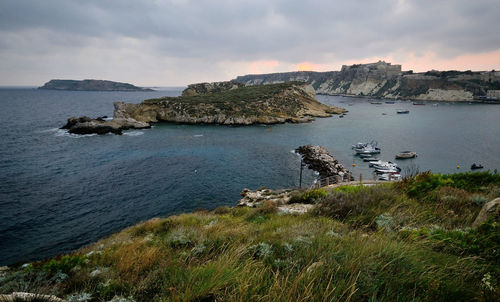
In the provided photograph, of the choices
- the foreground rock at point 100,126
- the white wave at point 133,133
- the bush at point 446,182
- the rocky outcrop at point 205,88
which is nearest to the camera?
the bush at point 446,182

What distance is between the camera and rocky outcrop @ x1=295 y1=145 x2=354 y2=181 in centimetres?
2980

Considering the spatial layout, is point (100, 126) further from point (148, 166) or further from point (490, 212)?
point (490, 212)

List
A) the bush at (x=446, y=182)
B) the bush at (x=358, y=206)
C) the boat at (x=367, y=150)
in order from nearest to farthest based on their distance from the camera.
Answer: the bush at (x=358, y=206) → the bush at (x=446, y=182) → the boat at (x=367, y=150)

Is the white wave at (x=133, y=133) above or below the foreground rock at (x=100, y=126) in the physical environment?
below

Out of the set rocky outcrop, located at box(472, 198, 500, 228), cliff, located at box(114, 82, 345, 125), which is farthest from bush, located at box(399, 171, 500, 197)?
cliff, located at box(114, 82, 345, 125)

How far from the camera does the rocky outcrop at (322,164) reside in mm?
29802

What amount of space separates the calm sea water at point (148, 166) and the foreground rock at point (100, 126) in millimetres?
2847

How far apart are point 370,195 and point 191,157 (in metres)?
32.9

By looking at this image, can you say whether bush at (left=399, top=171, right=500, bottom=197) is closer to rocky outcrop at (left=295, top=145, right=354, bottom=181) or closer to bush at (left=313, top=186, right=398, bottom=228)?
bush at (left=313, top=186, right=398, bottom=228)

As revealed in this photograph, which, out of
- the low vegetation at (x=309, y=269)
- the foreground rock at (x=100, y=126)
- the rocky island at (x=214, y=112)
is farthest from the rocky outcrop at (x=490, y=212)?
the rocky island at (x=214, y=112)

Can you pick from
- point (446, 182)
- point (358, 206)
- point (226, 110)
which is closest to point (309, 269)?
point (358, 206)

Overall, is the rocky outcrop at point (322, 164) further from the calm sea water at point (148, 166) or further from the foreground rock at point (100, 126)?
Answer: the foreground rock at point (100, 126)

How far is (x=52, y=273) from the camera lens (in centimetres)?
461

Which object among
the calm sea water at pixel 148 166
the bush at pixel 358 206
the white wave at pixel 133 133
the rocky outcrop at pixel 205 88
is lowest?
the calm sea water at pixel 148 166
